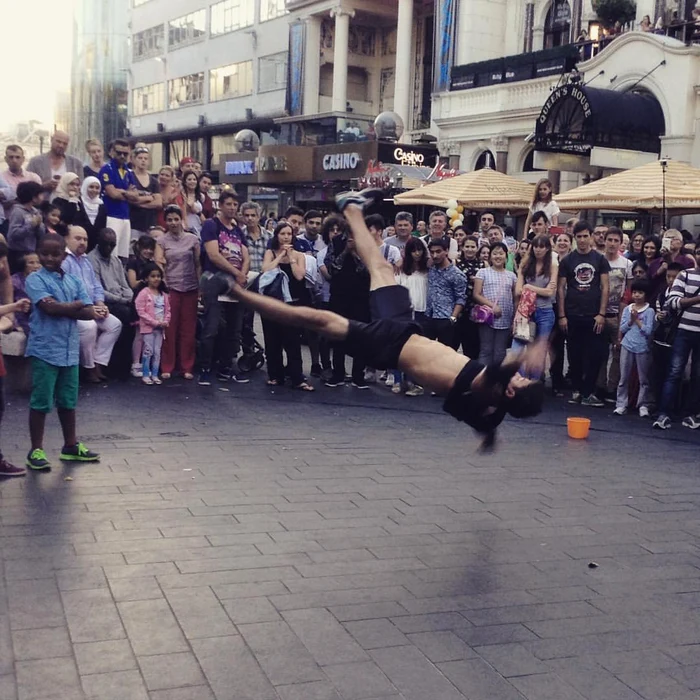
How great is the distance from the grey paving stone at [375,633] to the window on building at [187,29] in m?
46.4

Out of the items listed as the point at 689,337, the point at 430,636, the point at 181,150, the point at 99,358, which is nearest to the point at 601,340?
the point at 689,337

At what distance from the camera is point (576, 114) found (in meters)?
20.5

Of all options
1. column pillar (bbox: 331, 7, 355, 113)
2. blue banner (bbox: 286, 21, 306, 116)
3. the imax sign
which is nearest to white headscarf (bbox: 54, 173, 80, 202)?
the imax sign

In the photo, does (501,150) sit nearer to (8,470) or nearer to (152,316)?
(152,316)

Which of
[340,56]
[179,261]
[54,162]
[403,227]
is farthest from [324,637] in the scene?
[340,56]

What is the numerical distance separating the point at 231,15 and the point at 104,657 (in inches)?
1744

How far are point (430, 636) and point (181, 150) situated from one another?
48.3 meters

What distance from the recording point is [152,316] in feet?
34.6

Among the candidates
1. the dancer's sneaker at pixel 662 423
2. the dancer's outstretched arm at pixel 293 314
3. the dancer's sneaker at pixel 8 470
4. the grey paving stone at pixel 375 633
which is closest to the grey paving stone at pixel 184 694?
the grey paving stone at pixel 375 633

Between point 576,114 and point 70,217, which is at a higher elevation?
point 576,114

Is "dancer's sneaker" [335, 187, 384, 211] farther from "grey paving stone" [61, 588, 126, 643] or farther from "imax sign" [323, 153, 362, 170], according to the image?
"imax sign" [323, 153, 362, 170]

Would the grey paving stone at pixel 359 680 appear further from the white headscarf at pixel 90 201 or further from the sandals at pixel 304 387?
the white headscarf at pixel 90 201

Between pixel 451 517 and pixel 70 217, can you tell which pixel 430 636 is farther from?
pixel 70 217

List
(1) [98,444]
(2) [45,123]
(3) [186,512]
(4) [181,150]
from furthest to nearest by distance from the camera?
(2) [45,123]
(4) [181,150]
(1) [98,444]
(3) [186,512]
